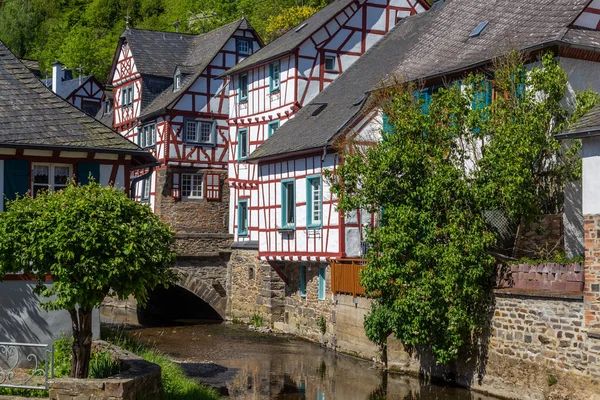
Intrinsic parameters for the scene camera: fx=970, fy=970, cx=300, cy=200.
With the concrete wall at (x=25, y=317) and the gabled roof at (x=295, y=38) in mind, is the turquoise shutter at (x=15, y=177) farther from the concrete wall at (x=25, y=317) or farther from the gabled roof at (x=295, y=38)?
the gabled roof at (x=295, y=38)

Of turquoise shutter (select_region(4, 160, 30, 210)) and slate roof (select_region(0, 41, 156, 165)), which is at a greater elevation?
slate roof (select_region(0, 41, 156, 165))

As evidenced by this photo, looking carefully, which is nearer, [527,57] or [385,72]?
[527,57]

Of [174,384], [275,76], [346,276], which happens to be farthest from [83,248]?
[275,76]

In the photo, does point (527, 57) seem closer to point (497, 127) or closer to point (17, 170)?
point (497, 127)

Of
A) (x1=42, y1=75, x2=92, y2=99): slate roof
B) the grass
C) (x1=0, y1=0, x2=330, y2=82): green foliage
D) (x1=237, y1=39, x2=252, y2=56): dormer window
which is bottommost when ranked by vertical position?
the grass

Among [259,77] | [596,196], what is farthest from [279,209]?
[596,196]

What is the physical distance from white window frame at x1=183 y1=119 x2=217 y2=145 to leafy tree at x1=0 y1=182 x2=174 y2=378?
83.2 ft

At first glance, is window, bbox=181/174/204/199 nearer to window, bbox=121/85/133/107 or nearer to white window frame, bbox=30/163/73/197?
window, bbox=121/85/133/107

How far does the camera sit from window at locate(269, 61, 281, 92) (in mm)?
35156

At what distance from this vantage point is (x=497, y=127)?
2042 centimetres

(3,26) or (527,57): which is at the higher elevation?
(3,26)

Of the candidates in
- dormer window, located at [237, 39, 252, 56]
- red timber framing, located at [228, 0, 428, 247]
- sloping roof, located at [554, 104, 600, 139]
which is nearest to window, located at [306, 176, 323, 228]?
red timber framing, located at [228, 0, 428, 247]

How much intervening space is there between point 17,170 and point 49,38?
242 ft

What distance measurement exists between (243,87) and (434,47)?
1191 cm
